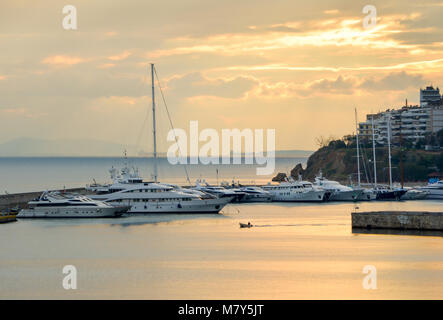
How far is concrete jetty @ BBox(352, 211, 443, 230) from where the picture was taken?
2375 inches

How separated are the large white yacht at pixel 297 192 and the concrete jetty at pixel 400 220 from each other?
136 ft

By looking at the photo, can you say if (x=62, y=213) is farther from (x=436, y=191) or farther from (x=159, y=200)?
(x=436, y=191)

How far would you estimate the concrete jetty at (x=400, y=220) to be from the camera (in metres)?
60.3

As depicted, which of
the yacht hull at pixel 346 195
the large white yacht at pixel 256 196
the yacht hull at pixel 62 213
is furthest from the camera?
the yacht hull at pixel 346 195

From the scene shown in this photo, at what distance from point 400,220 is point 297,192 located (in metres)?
46.0

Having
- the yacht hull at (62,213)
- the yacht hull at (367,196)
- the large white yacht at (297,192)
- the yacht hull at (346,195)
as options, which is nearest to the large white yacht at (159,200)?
the yacht hull at (62,213)

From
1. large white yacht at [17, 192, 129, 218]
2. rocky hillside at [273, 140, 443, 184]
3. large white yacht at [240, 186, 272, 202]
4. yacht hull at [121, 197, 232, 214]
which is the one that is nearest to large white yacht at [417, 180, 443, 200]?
large white yacht at [240, 186, 272, 202]

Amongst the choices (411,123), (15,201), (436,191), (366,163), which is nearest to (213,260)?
(15,201)

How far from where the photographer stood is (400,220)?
61.8 m

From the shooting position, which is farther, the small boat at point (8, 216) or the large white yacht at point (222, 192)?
the large white yacht at point (222, 192)

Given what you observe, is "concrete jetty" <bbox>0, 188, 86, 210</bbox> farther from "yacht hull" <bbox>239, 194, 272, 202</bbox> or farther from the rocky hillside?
the rocky hillside

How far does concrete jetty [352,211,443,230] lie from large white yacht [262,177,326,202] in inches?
1635

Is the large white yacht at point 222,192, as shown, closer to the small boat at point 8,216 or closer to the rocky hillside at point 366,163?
the small boat at point 8,216
